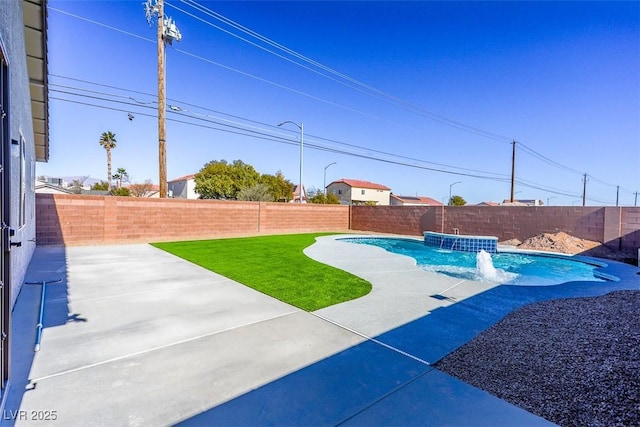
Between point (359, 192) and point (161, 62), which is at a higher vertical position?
point (161, 62)

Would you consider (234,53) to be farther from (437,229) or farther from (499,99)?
(499,99)

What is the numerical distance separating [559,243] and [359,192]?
4115 cm

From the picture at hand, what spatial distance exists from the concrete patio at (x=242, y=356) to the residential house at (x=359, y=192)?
47.0 meters

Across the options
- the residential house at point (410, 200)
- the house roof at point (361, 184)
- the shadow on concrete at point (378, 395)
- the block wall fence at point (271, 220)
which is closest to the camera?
the shadow on concrete at point (378, 395)

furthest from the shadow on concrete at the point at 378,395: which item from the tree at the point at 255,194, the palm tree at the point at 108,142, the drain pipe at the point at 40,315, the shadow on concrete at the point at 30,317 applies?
Answer: the palm tree at the point at 108,142

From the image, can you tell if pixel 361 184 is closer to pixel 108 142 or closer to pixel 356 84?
pixel 356 84

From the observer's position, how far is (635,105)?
13.9 meters

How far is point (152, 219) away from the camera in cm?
1352

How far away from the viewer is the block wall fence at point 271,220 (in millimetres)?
11312

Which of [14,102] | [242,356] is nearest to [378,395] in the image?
[242,356]

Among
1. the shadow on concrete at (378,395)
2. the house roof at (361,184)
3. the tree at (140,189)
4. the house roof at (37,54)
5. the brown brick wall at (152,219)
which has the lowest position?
the shadow on concrete at (378,395)

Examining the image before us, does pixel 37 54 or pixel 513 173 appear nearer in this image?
pixel 37 54

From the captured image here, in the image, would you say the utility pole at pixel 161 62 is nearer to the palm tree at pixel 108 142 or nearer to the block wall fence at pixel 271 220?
the block wall fence at pixel 271 220

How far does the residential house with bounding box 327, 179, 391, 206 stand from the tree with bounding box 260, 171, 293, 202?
1589cm
